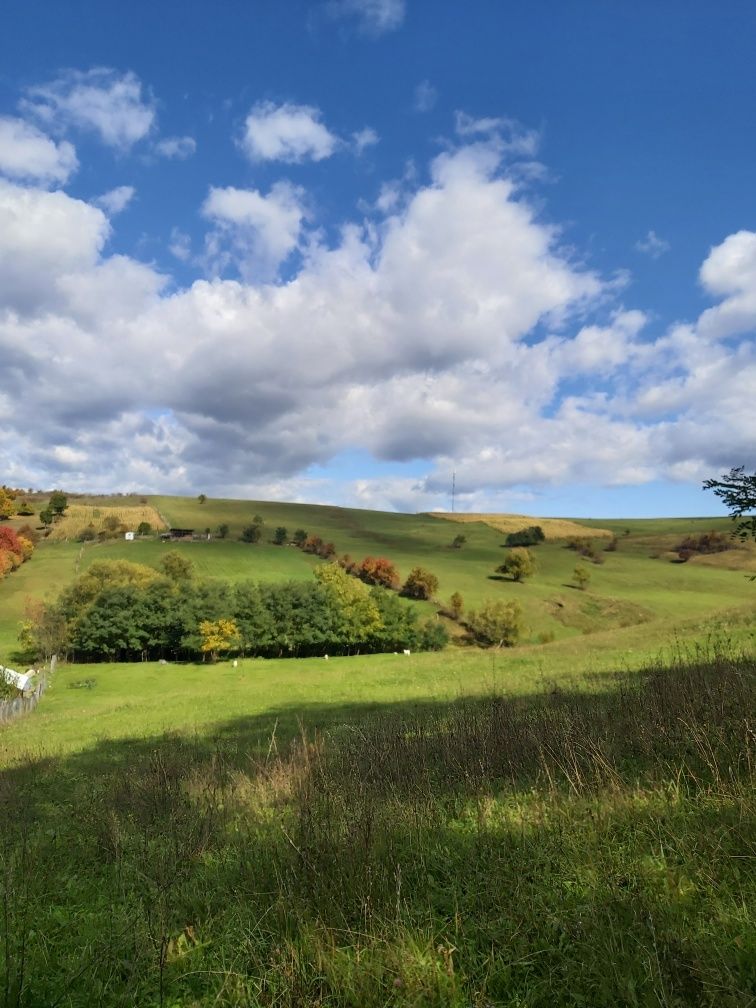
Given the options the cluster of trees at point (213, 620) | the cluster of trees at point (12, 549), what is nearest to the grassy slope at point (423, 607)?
the cluster of trees at point (12, 549)

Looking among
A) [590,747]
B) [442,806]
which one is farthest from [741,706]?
[442,806]

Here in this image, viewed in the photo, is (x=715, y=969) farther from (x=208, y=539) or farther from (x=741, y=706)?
(x=208, y=539)

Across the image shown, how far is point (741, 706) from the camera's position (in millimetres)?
7031

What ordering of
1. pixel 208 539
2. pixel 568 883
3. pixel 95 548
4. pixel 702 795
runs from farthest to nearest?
pixel 208 539, pixel 95 548, pixel 702 795, pixel 568 883

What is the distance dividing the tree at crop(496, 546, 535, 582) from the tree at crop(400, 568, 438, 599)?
59.8 feet

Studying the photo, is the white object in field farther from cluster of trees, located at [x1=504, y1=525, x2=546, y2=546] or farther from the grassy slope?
cluster of trees, located at [x1=504, y1=525, x2=546, y2=546]

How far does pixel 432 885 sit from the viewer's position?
15.0 feet

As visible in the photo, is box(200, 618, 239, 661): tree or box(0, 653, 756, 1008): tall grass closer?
box(0, 653, 756, 1008): tall grass

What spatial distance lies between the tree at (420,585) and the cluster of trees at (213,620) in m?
13.8

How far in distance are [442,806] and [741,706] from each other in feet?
13.0

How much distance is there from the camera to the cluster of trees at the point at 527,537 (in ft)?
453

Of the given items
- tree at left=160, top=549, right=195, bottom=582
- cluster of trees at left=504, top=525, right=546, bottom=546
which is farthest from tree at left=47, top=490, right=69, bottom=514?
cluster of trees at left=504, top=525, right=546, bottom=546

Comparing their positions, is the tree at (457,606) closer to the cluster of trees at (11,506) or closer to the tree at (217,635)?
the tree at (217,635)

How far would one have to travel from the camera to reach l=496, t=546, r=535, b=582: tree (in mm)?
111125
